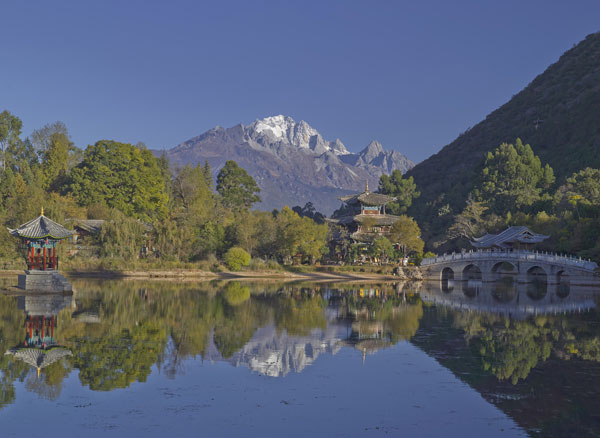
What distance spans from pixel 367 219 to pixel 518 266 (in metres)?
20.6

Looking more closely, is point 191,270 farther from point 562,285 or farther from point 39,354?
point 39,354

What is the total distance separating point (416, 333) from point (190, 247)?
135 feet

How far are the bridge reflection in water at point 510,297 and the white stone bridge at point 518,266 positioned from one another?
87 cm

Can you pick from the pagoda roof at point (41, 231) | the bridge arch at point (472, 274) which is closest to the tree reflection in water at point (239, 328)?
the pagoda roof at point (41, 231)

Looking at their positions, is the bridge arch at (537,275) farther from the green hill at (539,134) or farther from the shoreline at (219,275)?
the green hill at (539,134)

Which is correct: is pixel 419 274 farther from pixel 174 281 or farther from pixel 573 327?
pixel 573 327

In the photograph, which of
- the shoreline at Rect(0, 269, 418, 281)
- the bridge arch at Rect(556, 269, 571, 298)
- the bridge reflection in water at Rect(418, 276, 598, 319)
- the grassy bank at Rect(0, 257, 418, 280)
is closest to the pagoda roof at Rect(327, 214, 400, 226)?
the grassy bank at Rect(0, 257, 418, 280)

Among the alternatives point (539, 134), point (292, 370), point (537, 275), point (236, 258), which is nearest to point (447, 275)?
point (537, 275)

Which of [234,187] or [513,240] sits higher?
[234,187]

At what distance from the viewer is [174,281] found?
54406mm

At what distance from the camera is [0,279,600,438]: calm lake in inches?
528

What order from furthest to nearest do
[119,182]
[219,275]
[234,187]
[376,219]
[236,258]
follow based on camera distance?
1. [234,187]
2. [119,182]
3. [376,219]
4. [236,258]
5. [219,275]

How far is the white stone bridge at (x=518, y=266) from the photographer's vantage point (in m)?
53.2

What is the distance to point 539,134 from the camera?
126375 mm
